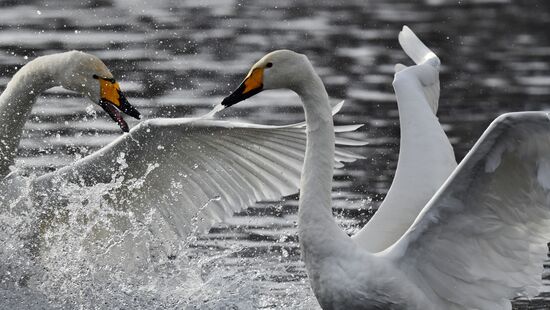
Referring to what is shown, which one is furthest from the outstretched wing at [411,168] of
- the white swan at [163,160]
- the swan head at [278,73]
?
the swan head at [278,73]

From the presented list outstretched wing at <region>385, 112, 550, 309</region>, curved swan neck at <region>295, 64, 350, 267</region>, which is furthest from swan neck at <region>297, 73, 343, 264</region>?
outstretched wing at <region>385, 112, 550, 309</region>

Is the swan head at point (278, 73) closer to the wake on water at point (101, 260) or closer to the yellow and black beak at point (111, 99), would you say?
the yellow and black beak at point (111, 99)

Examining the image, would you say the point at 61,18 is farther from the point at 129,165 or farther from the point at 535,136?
the point at 535,136

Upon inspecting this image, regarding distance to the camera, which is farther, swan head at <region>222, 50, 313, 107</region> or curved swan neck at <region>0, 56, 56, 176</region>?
curved swan neck at <region>0, 56, 56, 176</region>

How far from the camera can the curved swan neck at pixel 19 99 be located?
7.94 m

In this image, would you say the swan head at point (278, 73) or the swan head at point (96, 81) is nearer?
the swan head at point (278, 73)

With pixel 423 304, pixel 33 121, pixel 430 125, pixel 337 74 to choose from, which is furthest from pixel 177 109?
pixel 423 304

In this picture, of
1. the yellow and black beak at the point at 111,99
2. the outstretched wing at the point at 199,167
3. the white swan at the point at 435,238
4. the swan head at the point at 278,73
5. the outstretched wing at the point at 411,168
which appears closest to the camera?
the white swan at the point at 435,238

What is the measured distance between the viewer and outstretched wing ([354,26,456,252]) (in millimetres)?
7504

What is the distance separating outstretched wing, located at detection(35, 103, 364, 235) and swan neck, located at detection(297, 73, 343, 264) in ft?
4.31

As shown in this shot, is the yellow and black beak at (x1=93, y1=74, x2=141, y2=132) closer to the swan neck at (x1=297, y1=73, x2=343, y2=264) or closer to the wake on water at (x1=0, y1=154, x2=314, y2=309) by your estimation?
the wake on water at (x1=0, y1=154, x2=314, y2=309)

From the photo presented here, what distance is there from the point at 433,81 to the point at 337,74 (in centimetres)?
554

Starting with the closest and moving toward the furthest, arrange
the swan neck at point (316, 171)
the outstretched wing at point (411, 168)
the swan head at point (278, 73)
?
the swan neck at point (316, 171), the swan head at point (278, 73), the outstretched wing at point (411, 168)

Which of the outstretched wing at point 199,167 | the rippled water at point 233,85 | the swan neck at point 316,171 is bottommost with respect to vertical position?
the rippled water at point 233,85
